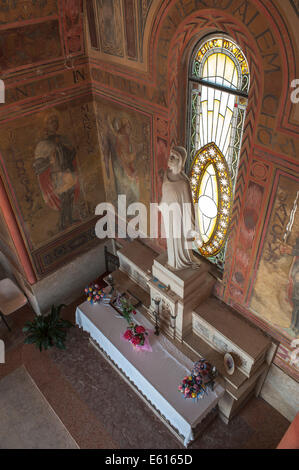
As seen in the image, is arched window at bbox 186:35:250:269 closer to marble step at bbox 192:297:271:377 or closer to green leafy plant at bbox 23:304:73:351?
marble step at bbox 192:297:271:377

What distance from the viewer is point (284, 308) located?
5.23 m

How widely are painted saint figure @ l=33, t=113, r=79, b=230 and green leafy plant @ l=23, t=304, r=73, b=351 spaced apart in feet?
6.52

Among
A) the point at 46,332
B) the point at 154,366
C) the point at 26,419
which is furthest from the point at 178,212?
the point at 26,419

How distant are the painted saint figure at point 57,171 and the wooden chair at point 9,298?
6.16ft

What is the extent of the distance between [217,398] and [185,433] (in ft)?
2.41

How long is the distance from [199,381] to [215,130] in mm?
3880

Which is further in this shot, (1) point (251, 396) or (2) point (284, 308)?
(1) point (251, 396)

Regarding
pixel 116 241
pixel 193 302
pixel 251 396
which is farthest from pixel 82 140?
pixel 251 396

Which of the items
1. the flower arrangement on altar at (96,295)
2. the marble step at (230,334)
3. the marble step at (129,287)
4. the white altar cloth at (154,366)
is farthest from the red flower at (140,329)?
the flower arrangement on altar at (96,295)

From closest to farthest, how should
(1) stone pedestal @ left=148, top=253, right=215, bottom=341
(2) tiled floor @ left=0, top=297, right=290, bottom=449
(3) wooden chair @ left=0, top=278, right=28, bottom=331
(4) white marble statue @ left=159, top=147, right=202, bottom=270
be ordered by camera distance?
(4) white marble statue @ left=159, top=147, right=202, bottom=270 → (1) stone pedestal @ left=148, top=253, right=215, bottom=341 → (2) tiled floor @ left=0, top=297, right=290, bottom=449 → (3) wooden chair @ left=0, top=278, right=28, bottom=331

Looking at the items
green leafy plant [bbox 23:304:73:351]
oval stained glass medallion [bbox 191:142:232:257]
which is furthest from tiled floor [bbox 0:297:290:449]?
oval stained glass medallion [bbox 191:142:232:257]

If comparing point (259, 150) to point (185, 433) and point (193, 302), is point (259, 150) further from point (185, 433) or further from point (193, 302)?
point (185, 433)

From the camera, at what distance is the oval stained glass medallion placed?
214 inches

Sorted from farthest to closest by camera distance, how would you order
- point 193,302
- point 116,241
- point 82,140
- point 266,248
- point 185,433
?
point 116,241
point 82,140
point 193,302
point 185,433
point 266,248
